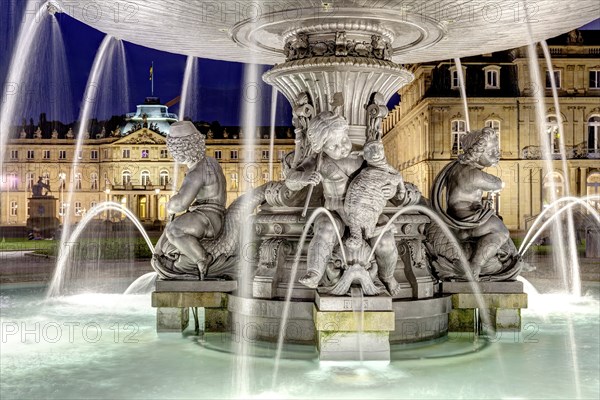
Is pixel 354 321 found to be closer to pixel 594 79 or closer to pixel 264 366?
pixel 264 366

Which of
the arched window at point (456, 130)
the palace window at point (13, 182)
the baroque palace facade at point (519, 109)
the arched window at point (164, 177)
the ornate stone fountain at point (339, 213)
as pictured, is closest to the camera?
the ornate stone fountain at point (339, 213)

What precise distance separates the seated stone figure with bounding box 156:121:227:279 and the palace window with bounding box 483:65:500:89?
147 ft

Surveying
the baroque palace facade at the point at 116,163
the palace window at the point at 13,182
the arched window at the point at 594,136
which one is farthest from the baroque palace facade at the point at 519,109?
the palace window at the point at 13,182

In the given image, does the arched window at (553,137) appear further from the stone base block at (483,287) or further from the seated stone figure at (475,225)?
the stone base block at (483,287)

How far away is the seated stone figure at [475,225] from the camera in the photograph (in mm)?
6695

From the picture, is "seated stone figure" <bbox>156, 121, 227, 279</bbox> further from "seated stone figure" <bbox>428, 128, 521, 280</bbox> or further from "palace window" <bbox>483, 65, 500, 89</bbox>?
"palace window" <bbox>483, 65, 500, 89</bbox>

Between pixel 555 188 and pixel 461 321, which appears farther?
pixel 555 188

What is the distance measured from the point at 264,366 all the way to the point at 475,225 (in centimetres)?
249

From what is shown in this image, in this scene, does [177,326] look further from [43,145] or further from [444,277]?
[43,145]

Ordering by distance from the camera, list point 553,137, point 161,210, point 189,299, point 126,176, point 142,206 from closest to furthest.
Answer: point 189,299 < point 553,137 < point 161,210 < point 142,206 < point 126,176

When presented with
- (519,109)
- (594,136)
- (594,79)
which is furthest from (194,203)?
(594,79)

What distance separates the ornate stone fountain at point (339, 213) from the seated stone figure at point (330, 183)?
0.04 ft

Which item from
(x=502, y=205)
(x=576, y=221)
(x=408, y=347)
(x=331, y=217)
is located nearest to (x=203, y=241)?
(x=331, y=217)

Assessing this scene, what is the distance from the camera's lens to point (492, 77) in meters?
49.0
